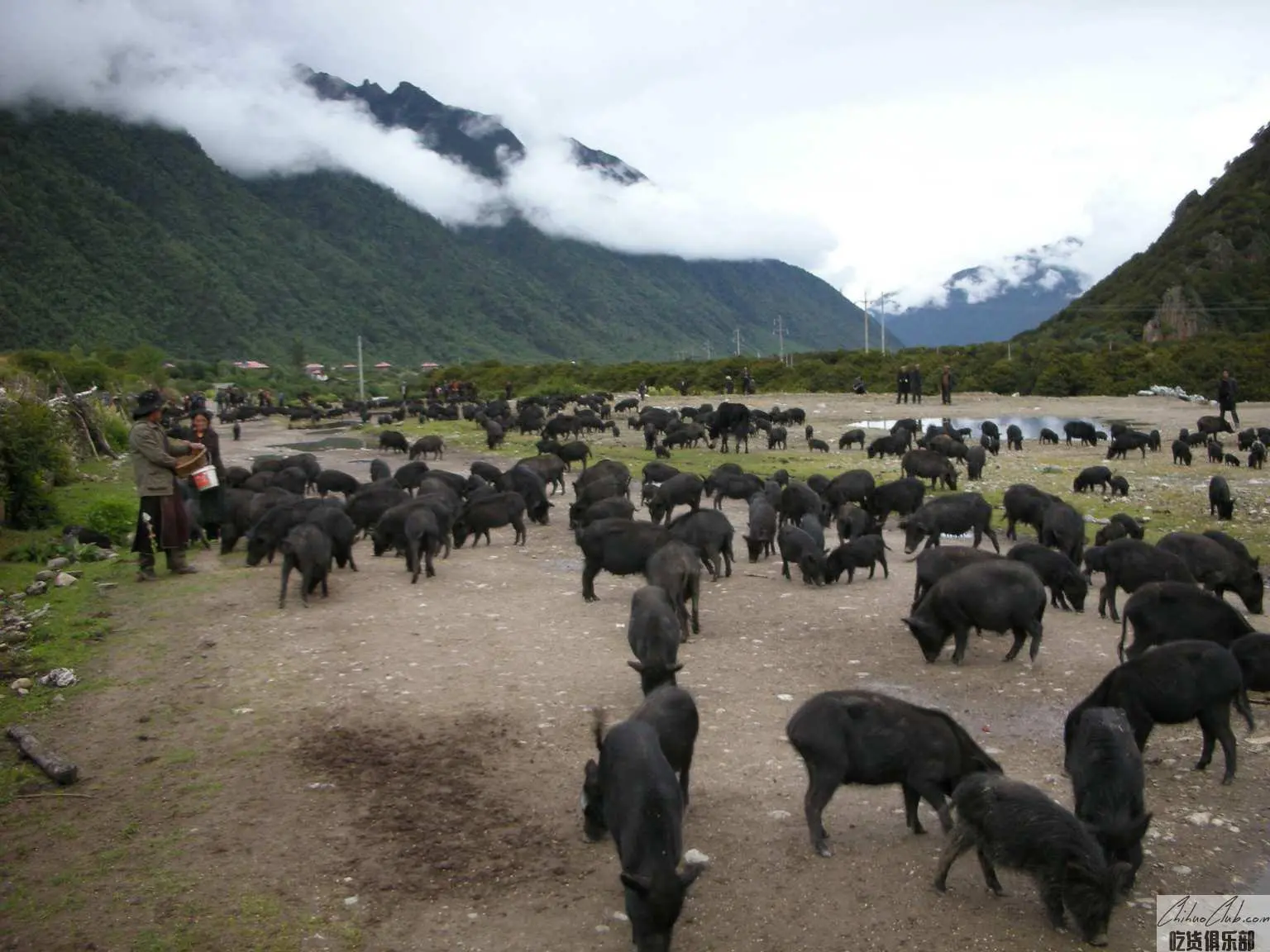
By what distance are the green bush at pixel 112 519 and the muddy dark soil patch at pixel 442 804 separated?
34.1 feet

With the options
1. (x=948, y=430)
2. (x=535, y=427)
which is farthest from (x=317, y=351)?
(x=948, y=430)

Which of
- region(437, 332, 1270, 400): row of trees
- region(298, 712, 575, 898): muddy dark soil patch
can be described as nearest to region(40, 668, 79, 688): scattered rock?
region(298, 712, 575, 898): muddy dark soil patch

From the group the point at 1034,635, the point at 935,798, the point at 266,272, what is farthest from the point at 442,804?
the point at 266,272

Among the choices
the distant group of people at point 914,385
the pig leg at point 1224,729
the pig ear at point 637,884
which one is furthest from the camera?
the distant group of people at point 914,385

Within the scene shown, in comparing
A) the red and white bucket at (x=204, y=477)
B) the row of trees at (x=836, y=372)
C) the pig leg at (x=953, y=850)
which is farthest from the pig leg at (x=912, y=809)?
the row of trees at (x=836, y=372)

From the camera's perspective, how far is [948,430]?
93.1 feet

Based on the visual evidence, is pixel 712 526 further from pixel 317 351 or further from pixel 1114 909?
pixel 317 351

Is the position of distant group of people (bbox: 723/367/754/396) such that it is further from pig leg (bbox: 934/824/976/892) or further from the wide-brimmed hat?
pig leg (bbox: 934/824/976/892)

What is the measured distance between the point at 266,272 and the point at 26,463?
10399 cm

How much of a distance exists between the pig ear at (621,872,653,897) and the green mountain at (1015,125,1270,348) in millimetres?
69041

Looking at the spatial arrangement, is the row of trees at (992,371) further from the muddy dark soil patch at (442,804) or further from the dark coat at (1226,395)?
the muddy dark soil patch at (442,804)

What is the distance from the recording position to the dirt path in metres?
5.29

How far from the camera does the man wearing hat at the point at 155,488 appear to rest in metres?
12.5

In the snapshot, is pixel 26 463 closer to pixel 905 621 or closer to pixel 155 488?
pixel 155 488
